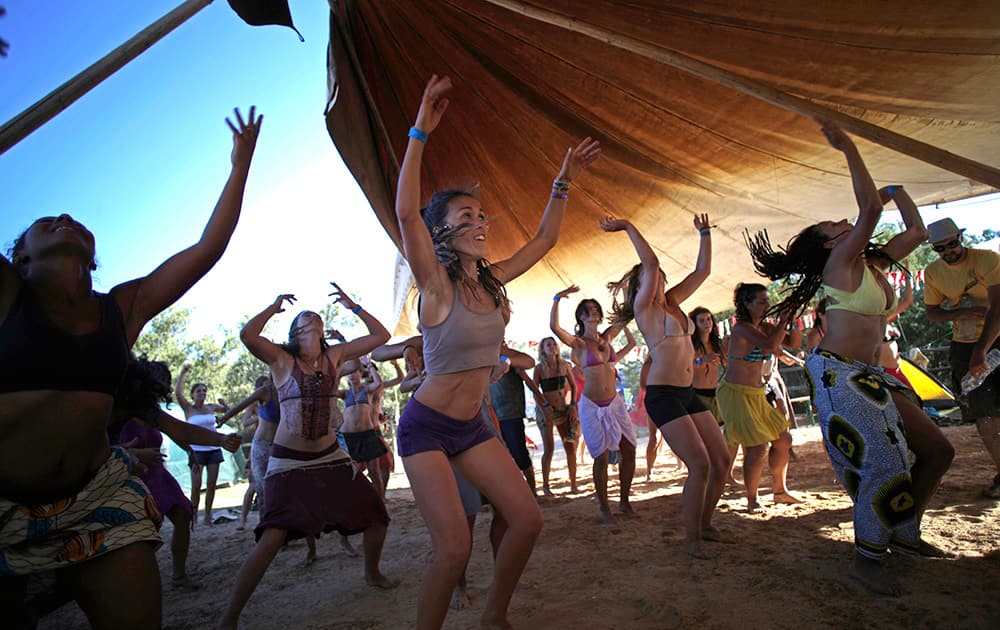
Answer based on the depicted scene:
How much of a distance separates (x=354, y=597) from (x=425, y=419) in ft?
7.43

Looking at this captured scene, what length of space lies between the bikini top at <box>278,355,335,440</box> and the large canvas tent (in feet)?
5.47

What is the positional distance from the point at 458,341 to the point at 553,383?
6.14m

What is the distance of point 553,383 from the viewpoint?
339 inches

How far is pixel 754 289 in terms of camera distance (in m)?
5.41

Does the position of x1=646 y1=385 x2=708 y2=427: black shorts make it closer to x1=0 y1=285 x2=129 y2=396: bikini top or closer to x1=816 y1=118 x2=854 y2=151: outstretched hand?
x1=816 y1=118 x2=854 y2=151: outstretched hand

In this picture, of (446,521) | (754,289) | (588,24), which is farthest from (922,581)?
(588,24)

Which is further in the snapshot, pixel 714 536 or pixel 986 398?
pixel 986 398

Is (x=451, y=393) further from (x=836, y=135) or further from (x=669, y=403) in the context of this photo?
(x=836, y=135)

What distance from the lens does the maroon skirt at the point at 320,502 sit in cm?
369

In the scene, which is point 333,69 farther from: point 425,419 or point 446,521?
point 446,521

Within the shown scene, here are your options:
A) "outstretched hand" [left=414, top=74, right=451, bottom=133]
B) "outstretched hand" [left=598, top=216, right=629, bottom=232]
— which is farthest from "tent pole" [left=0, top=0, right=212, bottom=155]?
"outstretched hand" [left=598, top=216, right=629, bottom=232]

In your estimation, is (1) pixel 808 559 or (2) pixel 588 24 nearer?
(1) pixel 808 559

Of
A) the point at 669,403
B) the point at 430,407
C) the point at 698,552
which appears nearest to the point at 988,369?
the point at 669,403

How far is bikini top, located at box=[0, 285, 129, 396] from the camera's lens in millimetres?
1785
